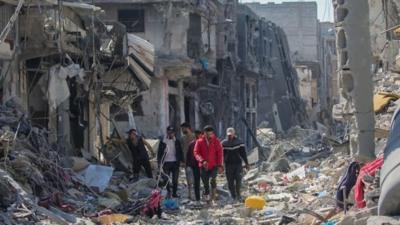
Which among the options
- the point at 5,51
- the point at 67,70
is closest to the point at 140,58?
the point at 67,70

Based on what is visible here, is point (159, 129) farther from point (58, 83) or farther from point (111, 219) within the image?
point (111, 219)

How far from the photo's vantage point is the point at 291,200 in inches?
639

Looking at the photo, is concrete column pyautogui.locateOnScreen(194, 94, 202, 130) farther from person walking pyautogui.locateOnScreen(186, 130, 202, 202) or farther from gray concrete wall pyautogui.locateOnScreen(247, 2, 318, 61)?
gray concrete wall pyautogui.locateOnScreen(247, 2, 318, 61)

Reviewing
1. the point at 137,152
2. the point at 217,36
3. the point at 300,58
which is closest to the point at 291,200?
the point at 137,152

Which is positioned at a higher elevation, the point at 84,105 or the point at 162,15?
the point at 162,15

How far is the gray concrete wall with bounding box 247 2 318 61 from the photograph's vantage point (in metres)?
70.5

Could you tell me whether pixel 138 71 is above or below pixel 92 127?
above

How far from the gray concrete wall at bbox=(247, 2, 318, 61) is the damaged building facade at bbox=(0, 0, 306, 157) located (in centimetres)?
1037

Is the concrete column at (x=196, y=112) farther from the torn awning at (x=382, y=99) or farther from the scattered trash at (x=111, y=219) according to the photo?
the scattered trash at (x=111, y=219)

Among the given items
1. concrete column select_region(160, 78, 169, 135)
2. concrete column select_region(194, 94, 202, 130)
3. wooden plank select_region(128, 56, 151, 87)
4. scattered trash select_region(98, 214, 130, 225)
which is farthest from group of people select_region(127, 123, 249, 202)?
concrete column select_region(194, 94, 202, 130)

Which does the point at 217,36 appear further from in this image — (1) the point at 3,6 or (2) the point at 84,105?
(1) the point at 3,6

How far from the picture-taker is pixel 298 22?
232 feet

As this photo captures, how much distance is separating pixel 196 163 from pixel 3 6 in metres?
5.36

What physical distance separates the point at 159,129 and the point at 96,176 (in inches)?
630
